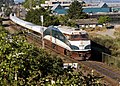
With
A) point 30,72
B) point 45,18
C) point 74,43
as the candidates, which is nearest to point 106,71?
point 74,43

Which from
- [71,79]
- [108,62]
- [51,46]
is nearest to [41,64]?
[71,79]

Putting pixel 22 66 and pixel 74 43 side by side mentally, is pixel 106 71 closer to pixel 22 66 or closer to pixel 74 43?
pixel 74 43

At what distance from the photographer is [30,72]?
39.5 feet

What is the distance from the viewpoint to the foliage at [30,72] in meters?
11.0

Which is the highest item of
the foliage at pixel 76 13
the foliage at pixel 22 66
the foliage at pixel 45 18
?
the foliage at pixel 22 66

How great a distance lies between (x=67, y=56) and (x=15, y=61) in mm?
24238

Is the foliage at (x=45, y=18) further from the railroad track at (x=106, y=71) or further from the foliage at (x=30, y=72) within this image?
the foliage at (x=30, y=72)

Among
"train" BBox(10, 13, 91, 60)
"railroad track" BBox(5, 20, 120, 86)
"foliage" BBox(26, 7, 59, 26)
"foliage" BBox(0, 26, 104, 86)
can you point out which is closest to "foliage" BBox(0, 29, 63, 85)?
"foliage" BBox(0, 26, 104, 86)

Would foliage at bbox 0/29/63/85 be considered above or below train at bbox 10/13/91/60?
above

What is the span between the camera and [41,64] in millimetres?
13586

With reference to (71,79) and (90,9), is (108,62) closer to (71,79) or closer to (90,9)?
(71,79)

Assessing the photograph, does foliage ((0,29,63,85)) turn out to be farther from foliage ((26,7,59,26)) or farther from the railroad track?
foliage ((26,7,59,26))

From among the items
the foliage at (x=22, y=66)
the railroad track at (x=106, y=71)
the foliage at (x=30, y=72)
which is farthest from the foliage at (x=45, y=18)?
the foliage at (x=30, y=72)

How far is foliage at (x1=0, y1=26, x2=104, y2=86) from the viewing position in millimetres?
10969
